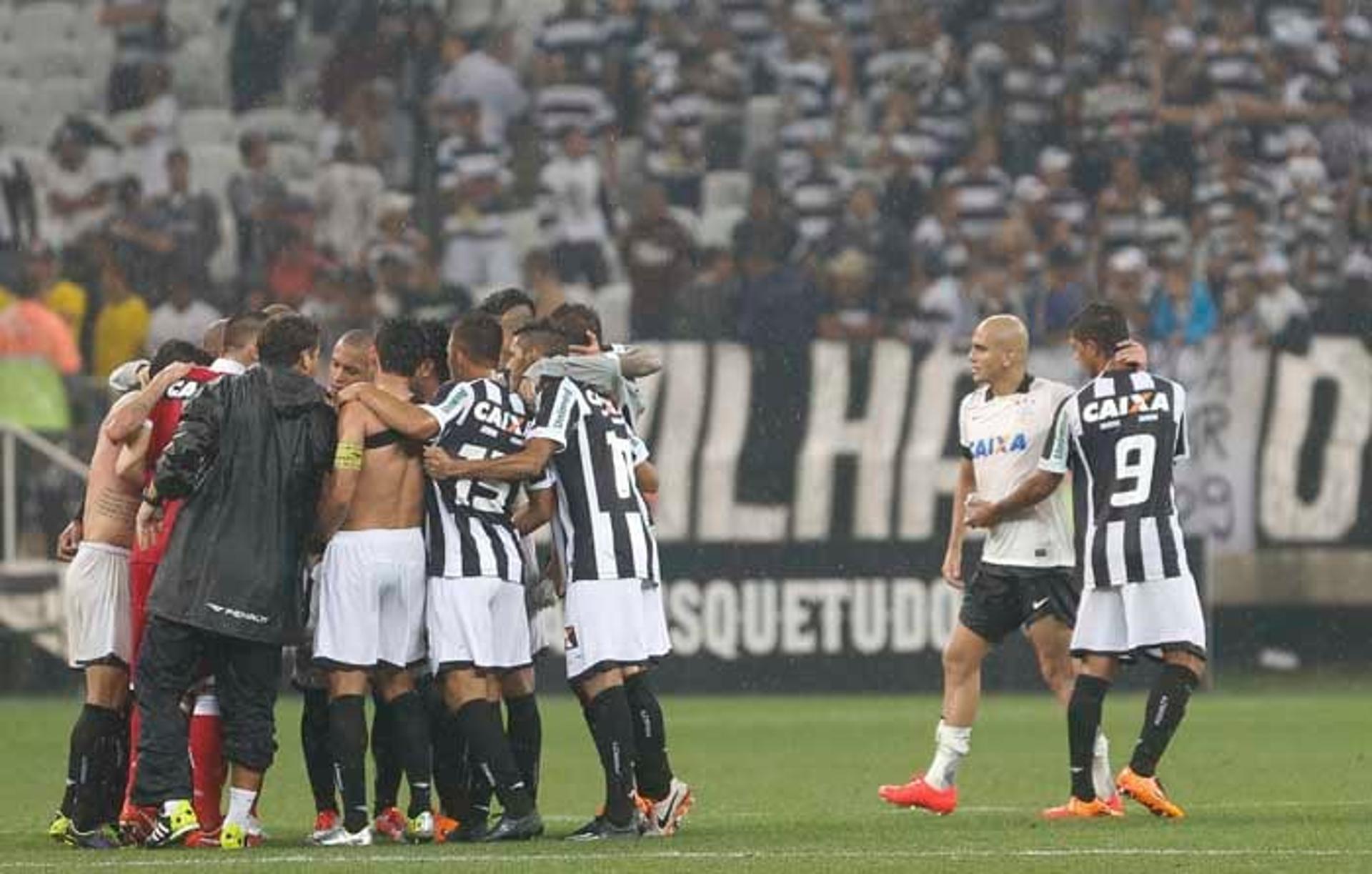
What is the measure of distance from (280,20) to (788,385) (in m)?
5.93

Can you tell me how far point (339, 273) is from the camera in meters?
22.8

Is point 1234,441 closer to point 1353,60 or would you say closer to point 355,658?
point 1353,60

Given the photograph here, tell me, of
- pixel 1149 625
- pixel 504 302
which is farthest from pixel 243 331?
pixel 1149 625

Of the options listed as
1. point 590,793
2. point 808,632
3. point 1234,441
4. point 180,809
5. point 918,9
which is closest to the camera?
point 180,809

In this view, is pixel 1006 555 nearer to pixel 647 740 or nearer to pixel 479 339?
pixel 647 740

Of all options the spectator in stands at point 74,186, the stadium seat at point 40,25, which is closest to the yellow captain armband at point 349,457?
the spectator in stands at point 74,186

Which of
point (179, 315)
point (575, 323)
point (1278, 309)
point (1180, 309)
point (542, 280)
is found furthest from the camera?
point (542, 280)

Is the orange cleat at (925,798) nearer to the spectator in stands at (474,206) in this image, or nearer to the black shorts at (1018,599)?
the black shorts at (1018,599)

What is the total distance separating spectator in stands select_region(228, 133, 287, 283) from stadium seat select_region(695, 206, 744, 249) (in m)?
3.35

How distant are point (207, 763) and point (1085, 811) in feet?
11.0

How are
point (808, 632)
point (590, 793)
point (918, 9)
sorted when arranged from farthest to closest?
point (918, 9), point (808, 632), point (590, 793)

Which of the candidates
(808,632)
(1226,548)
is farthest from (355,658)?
(1226,548)

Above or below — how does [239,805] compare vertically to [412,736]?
below

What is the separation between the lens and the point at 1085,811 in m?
11.1
